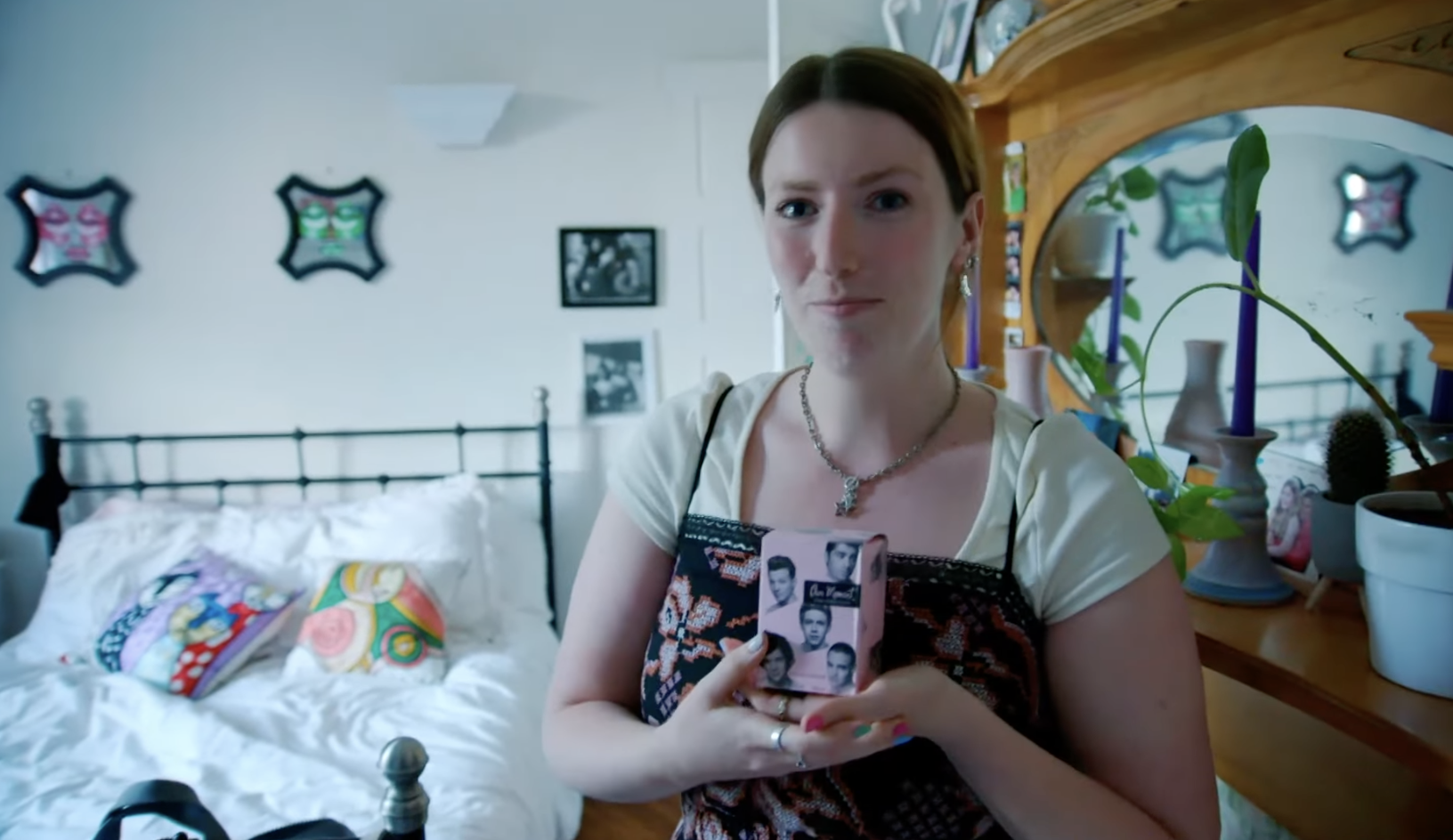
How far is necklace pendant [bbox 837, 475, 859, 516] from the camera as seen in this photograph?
2.57 ft

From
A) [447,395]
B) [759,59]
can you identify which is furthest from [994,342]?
[447,395]

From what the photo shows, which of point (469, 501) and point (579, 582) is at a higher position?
point (579, 582)

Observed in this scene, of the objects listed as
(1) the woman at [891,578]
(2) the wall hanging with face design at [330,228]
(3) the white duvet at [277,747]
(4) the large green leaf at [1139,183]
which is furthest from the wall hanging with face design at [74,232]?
(4) the large green leaf at [1139,183]

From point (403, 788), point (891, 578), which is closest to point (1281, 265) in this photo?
point (891, 578)

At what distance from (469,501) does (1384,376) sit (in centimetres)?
213

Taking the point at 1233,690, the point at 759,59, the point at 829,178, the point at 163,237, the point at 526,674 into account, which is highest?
the point at 759,59

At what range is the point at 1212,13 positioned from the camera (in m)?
1.04

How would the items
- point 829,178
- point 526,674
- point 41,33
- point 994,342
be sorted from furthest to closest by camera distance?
1. point 41,33
2. point 526,674
3. point 994,342
4. point 829,178

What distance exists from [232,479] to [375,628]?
93cm

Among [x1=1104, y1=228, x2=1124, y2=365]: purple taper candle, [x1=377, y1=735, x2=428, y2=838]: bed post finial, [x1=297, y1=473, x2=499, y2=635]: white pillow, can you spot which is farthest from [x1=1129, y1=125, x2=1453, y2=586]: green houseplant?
[x1=297, y1=473, x2=499, y2=635]: white pillow

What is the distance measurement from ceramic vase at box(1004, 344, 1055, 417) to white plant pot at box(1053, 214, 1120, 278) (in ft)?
0.60

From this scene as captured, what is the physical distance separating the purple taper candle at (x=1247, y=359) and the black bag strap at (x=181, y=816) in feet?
3.10

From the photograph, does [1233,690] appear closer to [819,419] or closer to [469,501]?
[819,419]

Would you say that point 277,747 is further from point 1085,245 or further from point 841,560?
point 1085,245
